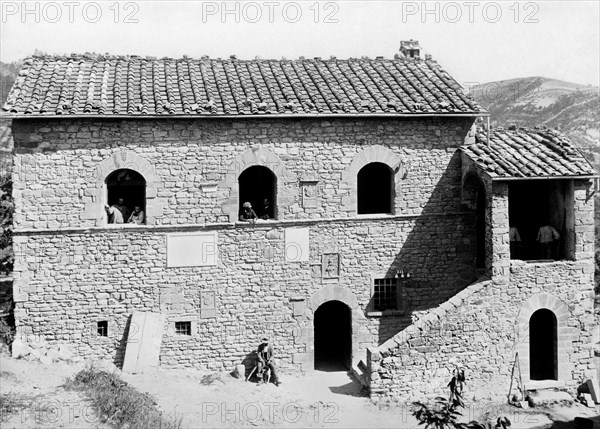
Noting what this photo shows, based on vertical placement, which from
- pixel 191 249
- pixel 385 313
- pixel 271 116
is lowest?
pixel 385 313

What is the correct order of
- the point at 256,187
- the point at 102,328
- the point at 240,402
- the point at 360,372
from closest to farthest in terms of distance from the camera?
the point at 240,402 < the point at 102,328 < the point at 360,372 < the point at 256,187

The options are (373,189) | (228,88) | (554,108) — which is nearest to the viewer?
(228,88)

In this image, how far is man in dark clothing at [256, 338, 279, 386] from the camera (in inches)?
606

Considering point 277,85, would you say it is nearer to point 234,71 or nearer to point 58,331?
point 234,71

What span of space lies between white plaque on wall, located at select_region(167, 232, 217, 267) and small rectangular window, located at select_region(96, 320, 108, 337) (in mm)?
1971

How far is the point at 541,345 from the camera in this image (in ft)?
54.8

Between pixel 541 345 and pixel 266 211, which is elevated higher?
pixel 266 211

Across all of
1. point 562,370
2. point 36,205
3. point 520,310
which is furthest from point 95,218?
point 562,370

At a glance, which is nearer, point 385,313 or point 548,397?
point 548,397

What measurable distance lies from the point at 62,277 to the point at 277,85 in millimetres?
6918

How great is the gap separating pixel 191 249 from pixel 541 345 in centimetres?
920

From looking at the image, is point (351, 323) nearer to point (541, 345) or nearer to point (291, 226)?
point (291, 226)

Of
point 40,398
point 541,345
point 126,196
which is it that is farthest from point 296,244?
point 541,345

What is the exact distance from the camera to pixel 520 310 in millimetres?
15164
